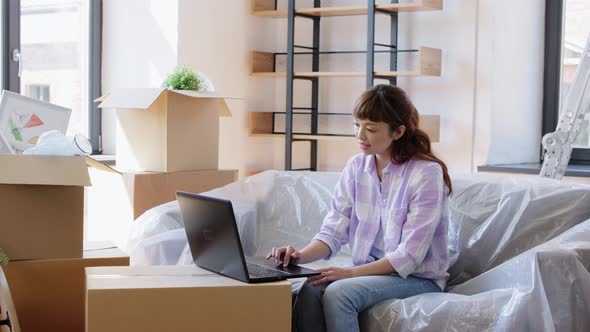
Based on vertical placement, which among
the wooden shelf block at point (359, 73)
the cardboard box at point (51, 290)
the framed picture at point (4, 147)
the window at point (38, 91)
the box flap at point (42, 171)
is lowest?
the cardboard box at point (51, 290)

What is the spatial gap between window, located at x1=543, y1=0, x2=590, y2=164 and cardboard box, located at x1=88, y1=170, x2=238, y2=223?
185cm

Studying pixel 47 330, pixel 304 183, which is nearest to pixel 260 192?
pixel 304 183

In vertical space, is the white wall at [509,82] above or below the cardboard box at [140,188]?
above

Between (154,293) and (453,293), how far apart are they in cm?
85

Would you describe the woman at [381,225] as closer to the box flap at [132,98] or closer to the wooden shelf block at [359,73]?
the box flap at [132,98]

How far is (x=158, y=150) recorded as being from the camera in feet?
11.0

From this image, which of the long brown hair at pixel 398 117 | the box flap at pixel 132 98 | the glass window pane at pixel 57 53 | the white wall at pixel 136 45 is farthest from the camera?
the white wall at pixel 136 45

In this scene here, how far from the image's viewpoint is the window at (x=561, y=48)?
171 inches

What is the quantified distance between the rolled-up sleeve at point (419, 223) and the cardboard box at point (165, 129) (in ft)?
4.19

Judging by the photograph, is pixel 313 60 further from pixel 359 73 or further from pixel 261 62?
pixel 359 73

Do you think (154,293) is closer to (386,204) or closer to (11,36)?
(386,204)

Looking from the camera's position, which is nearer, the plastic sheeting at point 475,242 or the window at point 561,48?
the plastic sheeting at point 475,242

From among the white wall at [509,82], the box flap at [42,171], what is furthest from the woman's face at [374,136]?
the white wall at [509,82]

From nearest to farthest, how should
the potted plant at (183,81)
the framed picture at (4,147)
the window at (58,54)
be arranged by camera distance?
the framed picture at (4,147) < the potted plant at (183,81) < the window at (58,54)
